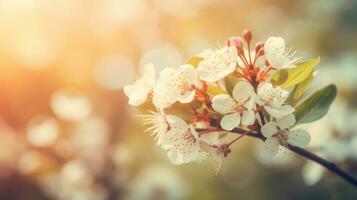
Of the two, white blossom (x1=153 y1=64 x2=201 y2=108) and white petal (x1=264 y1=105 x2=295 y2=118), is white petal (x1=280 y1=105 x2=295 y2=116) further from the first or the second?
white blossom (x1=153 y1=64 x2=201 y2=108)

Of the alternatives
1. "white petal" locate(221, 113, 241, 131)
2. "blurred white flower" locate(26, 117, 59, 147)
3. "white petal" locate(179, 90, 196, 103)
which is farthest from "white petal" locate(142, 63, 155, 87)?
"blurred white flower" locate(26, 117, 59, 147)

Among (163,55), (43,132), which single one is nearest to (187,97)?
(43,132)

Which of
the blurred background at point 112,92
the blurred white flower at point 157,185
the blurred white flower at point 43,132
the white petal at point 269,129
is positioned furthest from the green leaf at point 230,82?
the blurred white flower at point 157,185

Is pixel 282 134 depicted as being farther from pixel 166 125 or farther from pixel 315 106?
pixel 166 125

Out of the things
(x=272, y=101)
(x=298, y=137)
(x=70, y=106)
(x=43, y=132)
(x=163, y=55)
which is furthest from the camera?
(x=163, y=55)

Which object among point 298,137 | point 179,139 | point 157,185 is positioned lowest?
point 157,185

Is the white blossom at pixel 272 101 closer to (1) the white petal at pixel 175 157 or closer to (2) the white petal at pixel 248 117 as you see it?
(2) the white petal at pixel 248 117
